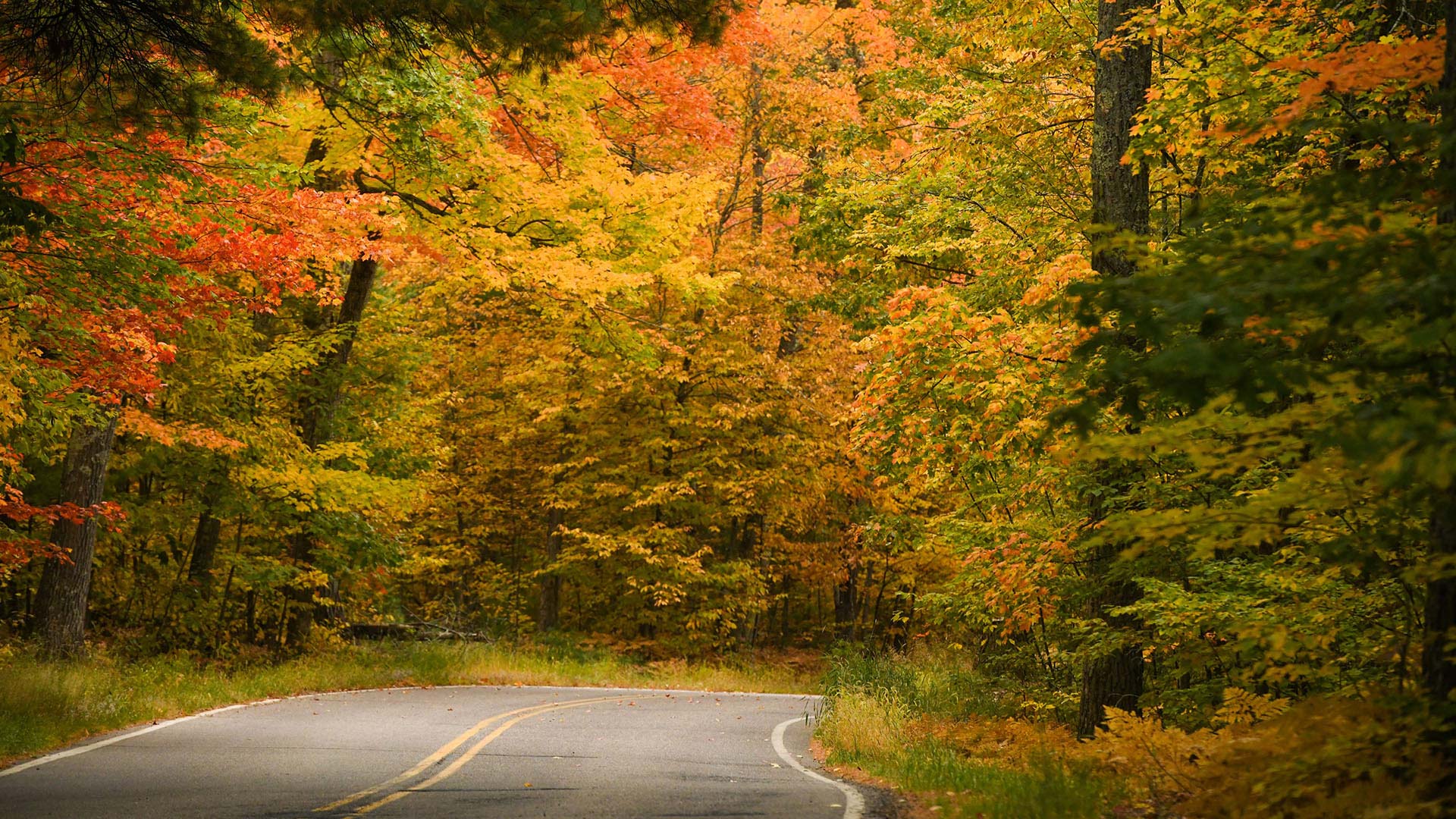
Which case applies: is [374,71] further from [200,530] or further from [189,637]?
[189,637]

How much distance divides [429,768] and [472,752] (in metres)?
1.28

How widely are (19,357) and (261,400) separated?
8.17 meters

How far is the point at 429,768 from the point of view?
970 cm

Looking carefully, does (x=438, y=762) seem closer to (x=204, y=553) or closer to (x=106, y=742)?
(x=106, y=742)

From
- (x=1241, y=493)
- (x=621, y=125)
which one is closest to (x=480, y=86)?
(x=621, y=125)

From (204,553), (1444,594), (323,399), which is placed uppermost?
(323,399)

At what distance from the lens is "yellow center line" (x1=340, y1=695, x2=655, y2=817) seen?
25.7 ft

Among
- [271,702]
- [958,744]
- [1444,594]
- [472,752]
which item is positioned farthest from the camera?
[271,702]

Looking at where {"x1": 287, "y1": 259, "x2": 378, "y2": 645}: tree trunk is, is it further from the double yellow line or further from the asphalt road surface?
the double yellow line

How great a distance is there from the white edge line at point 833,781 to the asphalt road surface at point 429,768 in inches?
1.3

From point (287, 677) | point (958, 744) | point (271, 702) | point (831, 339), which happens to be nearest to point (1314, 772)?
point (958, 744)

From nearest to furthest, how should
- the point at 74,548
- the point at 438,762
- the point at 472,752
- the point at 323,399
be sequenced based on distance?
1. the point at 438,762
2. the point at 472,752
3. the point at 74,548
4. the point at 323,399

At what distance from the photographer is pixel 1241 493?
8578 mm

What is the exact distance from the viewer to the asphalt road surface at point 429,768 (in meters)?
7.77
